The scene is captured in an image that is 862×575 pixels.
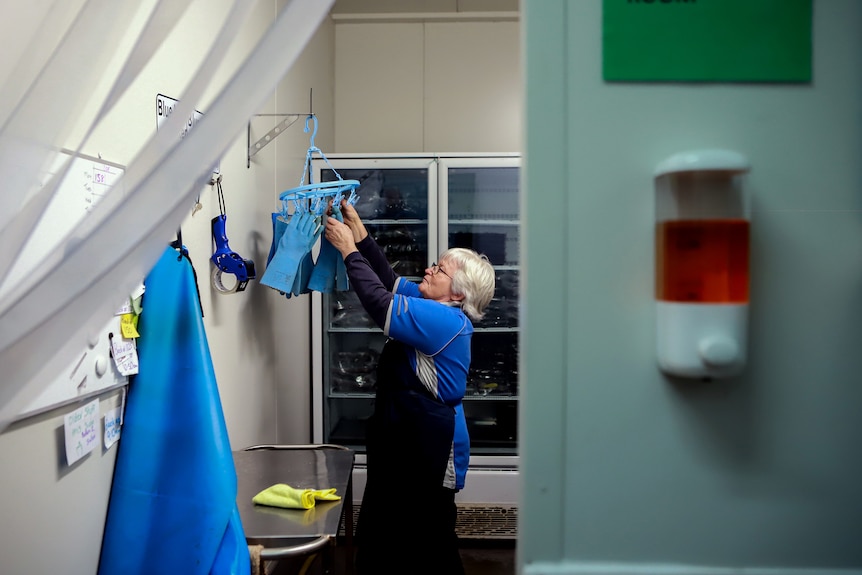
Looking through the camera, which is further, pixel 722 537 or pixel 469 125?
pixel 469 125

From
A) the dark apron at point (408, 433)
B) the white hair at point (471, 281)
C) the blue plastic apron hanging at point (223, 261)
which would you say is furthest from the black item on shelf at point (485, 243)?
the blue plastic apron hanging at point (223, 261)

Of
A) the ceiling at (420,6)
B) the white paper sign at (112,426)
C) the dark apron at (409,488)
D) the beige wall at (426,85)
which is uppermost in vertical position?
the ceiling at (420,6)

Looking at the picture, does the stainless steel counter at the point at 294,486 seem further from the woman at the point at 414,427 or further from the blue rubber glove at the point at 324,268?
the blue rubber glove at the point at 324,268

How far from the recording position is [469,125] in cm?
345

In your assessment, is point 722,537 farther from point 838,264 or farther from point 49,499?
point 49,499

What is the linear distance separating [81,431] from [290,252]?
1.02 metres

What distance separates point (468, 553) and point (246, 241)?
190 cm

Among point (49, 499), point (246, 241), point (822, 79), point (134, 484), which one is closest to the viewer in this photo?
point (822, 79)

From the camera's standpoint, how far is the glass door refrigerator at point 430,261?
9.59ft

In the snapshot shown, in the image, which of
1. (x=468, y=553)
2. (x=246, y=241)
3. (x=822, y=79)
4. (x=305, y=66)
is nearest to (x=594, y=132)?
(x=822, y=79)

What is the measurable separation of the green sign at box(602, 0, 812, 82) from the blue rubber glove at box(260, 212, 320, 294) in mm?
1541

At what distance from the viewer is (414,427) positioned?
2008 millimetres

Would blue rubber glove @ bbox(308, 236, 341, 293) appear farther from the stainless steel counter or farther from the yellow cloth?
the yellow cloth

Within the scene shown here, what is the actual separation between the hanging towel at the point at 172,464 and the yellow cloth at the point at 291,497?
277 millimetres
